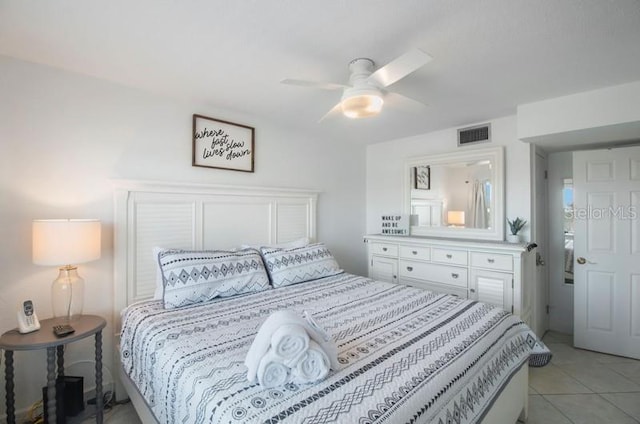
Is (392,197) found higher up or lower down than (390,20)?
lower down

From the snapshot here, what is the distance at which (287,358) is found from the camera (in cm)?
110

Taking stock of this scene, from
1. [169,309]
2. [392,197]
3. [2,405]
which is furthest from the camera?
[392,197]

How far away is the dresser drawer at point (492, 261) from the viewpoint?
8.53 ft

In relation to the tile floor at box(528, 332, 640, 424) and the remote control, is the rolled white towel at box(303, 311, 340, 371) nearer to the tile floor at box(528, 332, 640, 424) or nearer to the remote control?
the remote control

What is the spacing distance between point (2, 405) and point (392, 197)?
12.4 feet

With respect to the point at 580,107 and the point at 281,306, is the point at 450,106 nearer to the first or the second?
the point at 580,107

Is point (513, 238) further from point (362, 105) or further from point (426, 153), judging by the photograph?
point (362, 105)

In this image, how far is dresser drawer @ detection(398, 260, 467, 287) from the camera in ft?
9.51

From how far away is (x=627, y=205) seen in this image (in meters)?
2.75

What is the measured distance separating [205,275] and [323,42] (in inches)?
65.5

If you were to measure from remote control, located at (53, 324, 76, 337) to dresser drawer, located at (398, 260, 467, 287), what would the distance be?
112 inches

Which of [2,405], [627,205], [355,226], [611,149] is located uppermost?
[611,149]

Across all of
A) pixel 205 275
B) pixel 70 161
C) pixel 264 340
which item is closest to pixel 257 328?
pixel 264 340

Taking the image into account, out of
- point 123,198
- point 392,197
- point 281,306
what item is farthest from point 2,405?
point 392,197
